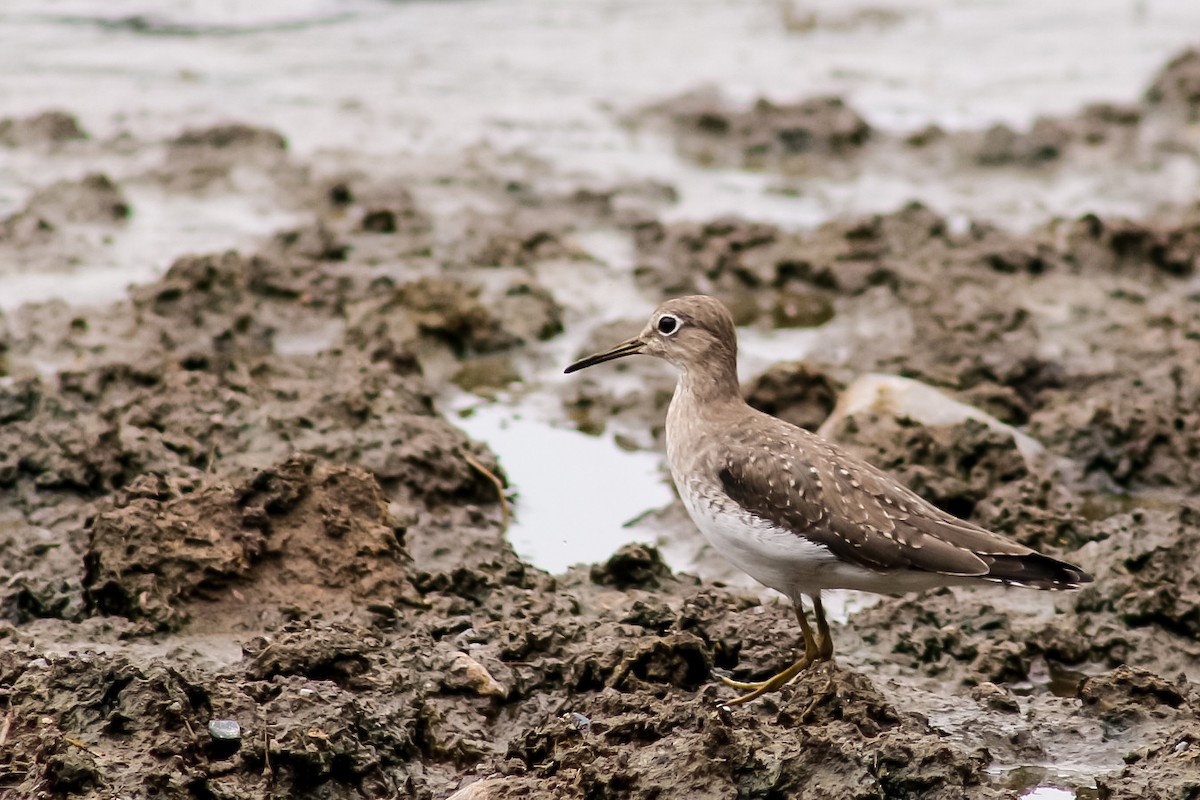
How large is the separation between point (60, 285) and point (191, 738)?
19.0ft

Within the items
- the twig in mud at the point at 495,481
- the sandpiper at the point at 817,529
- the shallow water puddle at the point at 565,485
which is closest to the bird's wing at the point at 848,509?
the sandpiper at the point at 817,529

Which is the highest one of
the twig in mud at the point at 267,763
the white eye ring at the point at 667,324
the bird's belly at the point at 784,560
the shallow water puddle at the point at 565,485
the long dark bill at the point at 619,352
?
the white eye ring at the point at 667,324

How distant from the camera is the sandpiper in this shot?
609cm

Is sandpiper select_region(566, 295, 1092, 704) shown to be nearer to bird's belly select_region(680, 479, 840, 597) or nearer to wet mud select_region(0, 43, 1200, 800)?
bird's belly select_region(680, 479, 840, 597)

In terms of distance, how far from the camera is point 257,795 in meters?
5.25

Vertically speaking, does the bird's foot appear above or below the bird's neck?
below

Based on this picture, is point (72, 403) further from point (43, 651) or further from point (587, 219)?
point (587, 219)

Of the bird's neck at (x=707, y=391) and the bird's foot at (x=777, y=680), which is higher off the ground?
the bird's neck at (x=707, y=391)

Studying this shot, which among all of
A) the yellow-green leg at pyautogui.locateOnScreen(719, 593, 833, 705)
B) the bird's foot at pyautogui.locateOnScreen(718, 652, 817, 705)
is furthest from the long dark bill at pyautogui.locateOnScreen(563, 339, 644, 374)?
the bird's foot at pyautogui.locateOnScreen(718, 652, 817, 705)

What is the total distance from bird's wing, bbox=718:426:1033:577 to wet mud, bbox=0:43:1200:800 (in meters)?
0.54

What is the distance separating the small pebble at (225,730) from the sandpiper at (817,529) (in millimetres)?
1794

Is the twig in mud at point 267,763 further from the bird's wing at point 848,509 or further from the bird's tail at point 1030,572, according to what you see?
the bird's tail at point 1030,572

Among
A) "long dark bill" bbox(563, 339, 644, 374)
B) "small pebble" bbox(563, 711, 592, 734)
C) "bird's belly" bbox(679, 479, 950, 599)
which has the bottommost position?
"small pebble" bbox(563, 711, 592, 734)

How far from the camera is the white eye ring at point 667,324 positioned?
7285mm
